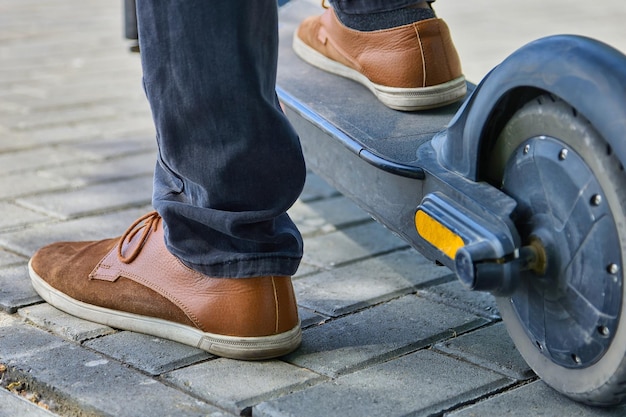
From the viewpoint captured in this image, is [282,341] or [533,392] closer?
[533,392]

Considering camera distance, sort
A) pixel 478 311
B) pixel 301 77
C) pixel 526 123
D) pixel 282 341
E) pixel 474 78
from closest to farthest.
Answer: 1. pixel 526 123
2. pixel 282 341
3. pixel 478 311
4. pixel 301 77
5. pixel 474 78

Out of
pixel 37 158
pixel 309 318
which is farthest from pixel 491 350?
pixel 37 158

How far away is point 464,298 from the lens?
180 cm

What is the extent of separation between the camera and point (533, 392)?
1.38 meters

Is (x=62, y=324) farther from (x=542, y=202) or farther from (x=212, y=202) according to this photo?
(x=542, y=202)

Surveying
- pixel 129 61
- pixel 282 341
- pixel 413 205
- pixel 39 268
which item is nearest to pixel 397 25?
pixel 413 205

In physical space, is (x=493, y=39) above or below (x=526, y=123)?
below

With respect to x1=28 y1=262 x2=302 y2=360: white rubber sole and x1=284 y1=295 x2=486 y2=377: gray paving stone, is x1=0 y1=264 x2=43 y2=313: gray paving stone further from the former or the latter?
x1=284 y1=295 x2=486 y2=377: gray paving stone

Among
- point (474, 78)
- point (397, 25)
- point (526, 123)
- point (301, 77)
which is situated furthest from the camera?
point (474, 78)

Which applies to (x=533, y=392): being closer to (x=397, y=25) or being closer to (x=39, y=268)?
(x=397, y=25)

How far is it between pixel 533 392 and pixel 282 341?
0.40 meters

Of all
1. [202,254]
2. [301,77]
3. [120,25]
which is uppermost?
[301,77]

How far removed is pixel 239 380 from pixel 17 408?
325mm

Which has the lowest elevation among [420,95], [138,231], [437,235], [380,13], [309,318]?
[309,318]
